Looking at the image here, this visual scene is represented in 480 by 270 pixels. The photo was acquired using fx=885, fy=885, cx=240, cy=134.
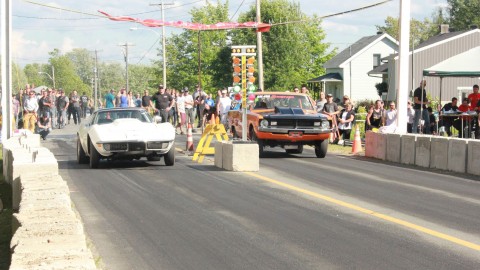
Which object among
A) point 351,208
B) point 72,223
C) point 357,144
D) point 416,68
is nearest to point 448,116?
point 357,144

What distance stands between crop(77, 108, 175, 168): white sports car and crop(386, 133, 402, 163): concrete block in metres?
5.85

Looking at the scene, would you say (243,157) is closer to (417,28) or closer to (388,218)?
(388,218)

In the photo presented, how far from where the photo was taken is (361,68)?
290 feet

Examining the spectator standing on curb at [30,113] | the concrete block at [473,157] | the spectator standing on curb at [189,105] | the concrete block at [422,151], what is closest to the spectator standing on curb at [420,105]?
the concrete block at [422,151]

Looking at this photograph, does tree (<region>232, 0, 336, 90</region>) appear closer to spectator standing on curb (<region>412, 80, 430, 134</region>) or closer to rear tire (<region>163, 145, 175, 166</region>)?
spectator standing on curb (<region>412, 80, 430, 134</region>)

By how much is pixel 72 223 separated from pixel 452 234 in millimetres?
5014

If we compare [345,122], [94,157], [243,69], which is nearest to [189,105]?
[345,122]

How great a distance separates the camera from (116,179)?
54.9 feet

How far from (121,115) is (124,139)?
165 cm

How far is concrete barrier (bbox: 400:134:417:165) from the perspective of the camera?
21.0 m

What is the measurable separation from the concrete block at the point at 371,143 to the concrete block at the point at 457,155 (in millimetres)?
4178

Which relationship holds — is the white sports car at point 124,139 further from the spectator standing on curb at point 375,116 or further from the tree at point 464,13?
the tree at point 464,13

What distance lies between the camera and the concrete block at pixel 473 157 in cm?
1809

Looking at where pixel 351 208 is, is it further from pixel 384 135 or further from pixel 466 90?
pixel 466 90
